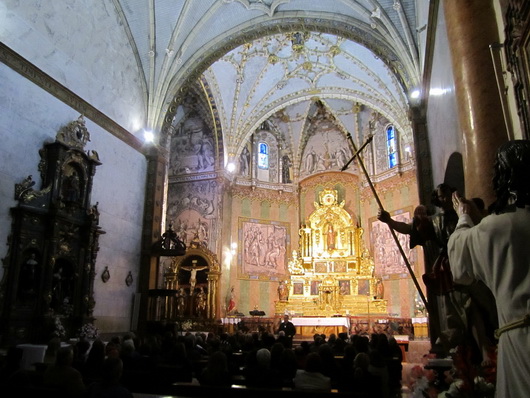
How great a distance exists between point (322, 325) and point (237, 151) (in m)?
9.80

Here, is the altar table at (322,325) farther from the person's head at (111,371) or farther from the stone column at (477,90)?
the person's head at (111,371)

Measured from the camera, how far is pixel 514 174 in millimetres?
2318

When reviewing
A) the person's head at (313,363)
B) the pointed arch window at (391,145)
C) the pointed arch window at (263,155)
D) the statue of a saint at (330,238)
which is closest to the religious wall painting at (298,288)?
the statue of a saint at (330,238)

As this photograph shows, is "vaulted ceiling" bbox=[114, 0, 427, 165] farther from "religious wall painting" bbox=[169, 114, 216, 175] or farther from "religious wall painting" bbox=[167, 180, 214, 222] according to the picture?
"religious wall painting" bbox=[167, 180, 214, 222]

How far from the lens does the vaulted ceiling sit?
49.7ft

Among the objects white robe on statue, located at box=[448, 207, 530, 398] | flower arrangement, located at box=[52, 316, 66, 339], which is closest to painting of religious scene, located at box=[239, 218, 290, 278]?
flower arrangement, located at box=[52, 316, 66, 339]

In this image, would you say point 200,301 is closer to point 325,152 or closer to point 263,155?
point 263,155

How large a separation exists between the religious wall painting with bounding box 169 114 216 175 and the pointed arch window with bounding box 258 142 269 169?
3.19 metres

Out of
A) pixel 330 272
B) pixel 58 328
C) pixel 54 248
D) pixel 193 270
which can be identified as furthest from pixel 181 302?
pixel 54 248

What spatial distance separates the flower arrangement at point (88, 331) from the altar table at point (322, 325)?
978 centimetres

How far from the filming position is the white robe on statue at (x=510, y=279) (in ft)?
7.23

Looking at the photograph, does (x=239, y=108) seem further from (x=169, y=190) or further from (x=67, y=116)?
(x=67, y=116)


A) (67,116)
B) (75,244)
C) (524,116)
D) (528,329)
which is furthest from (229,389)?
(67,116)

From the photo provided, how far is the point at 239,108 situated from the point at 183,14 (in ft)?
25.8
